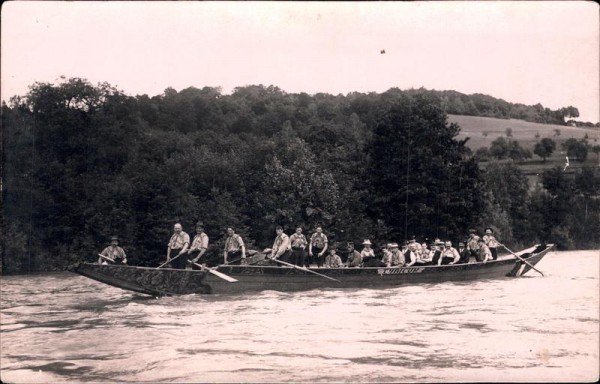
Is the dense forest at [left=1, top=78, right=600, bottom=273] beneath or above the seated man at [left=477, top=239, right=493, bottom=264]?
above

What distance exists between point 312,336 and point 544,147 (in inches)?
1586

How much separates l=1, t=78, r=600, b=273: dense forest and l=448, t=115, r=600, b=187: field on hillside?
13321mm

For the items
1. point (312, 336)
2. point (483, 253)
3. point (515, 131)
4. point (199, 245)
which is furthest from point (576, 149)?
point (312, 336)

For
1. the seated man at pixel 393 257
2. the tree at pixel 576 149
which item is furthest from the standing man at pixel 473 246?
the tree at pixel 576 149

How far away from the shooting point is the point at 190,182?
3750 cm

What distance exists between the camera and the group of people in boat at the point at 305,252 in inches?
843

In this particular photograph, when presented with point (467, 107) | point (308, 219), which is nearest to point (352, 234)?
point (308, 219)

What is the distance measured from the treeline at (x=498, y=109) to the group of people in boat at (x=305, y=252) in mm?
27229

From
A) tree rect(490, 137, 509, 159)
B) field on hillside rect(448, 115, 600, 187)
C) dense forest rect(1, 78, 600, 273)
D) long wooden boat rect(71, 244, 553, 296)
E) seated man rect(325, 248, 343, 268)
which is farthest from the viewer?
tree rect(490, 137, 509, 159)

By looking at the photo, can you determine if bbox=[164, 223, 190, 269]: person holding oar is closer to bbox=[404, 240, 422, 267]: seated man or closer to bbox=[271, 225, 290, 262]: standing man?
bbox=[271, 225, 290, 262]: standing man

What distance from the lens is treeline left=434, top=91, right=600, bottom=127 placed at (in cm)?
5416

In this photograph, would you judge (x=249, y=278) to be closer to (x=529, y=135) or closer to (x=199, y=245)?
(x=199, y=245)

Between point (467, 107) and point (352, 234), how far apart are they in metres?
23.5

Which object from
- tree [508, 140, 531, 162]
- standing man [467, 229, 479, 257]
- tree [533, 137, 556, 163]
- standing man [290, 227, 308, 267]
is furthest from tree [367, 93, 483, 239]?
tree [508, 140, 531, 162]
